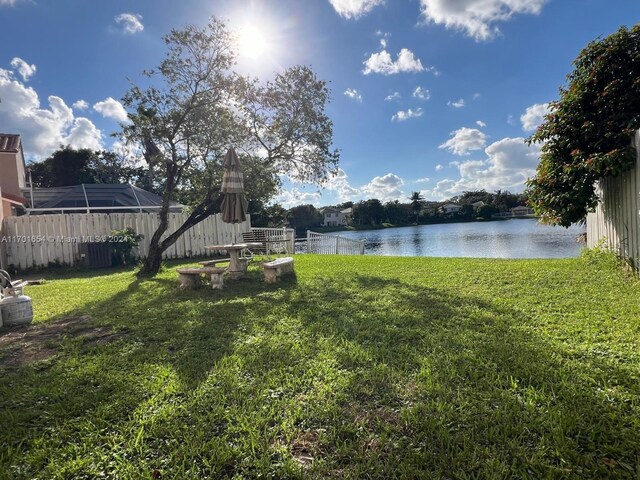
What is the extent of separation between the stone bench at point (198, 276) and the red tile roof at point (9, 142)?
16029 mm

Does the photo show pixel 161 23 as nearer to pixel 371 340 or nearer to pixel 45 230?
pixel 45 230

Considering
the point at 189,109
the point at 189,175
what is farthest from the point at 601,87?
the point at 189,175

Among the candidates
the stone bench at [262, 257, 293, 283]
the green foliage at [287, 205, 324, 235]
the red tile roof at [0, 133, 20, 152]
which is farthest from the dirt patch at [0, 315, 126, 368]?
the green foliage at [287, 205, 324, 235]

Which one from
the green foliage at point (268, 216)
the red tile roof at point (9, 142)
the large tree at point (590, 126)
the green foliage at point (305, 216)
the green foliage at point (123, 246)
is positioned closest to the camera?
the large tree at point (590, 126)

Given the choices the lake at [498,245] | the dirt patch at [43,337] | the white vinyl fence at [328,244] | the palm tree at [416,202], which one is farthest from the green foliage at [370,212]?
the dirt patch at [43,337]

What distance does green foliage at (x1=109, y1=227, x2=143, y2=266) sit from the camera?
410 inches

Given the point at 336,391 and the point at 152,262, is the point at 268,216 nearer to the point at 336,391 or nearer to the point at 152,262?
the point at 152,262

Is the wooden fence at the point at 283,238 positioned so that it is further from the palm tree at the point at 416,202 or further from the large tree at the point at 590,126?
the palm tree at the point at 416,202

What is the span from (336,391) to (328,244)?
493 inches

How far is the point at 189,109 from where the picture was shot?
334 inches

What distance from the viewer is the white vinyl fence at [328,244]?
48.6ft

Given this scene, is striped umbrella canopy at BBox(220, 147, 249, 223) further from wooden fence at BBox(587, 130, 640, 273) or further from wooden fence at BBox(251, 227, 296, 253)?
wooden fence at BBox(587, 130, 640, 273)

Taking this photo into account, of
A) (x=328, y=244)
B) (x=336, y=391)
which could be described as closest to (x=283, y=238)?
(x=328, y=244)

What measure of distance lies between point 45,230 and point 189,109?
243 inches
